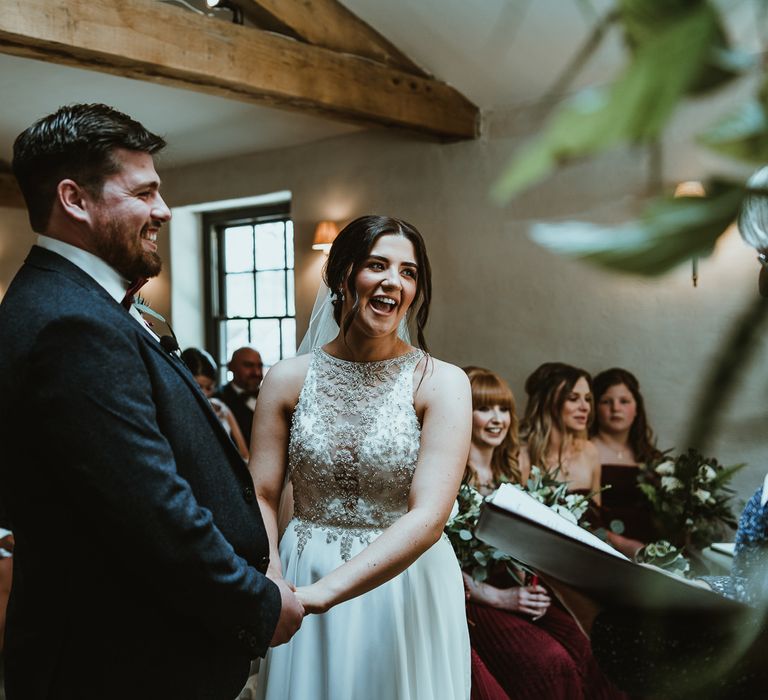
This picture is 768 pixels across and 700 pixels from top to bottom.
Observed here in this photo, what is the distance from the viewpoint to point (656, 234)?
0.18m

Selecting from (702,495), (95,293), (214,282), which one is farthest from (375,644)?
(214,282)

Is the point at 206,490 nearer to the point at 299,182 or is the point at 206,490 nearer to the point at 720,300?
the point at 720,300

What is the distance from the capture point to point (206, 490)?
149cm

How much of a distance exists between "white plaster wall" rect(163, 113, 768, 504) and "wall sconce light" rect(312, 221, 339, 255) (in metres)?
0.12

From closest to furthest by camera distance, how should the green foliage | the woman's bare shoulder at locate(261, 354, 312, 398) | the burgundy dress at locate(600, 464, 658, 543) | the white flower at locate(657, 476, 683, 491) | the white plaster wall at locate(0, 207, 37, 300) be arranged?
the woman's bare shoulder at locate(261, 354, 312, 398), the green foliage, the white flower at locate(657, 476, 683, 491), the burgundy dress at locate(600, 464, 658, 543), the white plaster wall at locate(0, 207, 37, 300)

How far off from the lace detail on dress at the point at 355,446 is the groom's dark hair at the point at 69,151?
79 cm

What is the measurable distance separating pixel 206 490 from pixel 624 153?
1.39 meters

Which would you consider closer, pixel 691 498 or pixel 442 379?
pixel 442 379

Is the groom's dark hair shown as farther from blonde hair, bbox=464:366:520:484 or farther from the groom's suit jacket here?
blonde hair, bbox=464:366:520:484

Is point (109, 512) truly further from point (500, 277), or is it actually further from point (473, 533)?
point (500, 277)

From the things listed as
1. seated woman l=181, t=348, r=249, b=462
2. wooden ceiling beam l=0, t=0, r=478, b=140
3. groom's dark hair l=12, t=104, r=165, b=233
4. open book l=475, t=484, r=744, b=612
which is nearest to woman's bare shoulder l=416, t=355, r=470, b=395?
groom's dark hair l=12, t=104, r=165, b=233

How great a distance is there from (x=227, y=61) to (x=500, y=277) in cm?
220

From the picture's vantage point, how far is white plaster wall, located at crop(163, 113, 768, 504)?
5.08 meters

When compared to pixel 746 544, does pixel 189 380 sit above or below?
above
